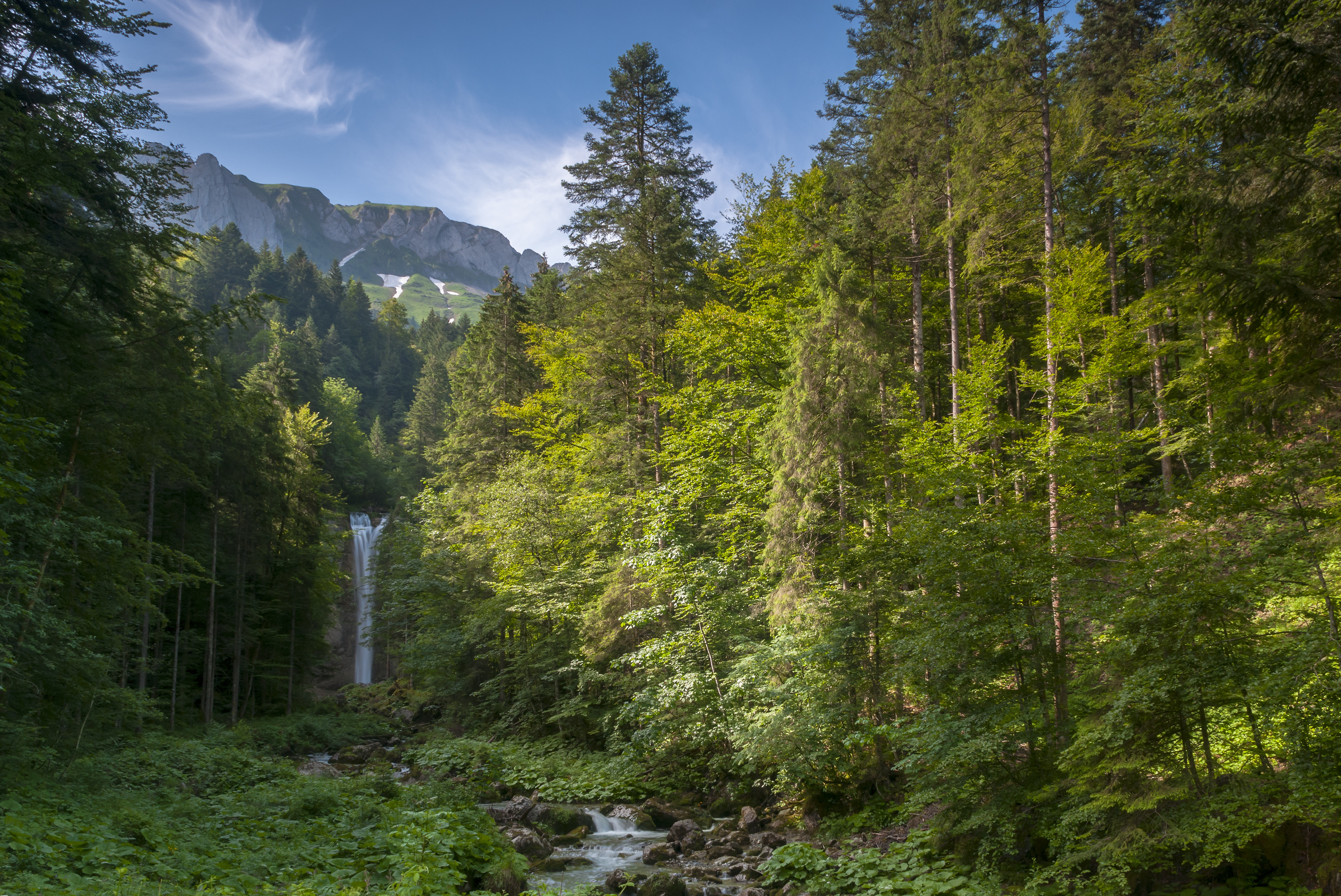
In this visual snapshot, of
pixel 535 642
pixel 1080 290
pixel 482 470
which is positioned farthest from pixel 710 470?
→ pixel 482 470

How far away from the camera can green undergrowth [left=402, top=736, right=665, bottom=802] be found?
1466 cm

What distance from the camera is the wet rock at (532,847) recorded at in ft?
34.6

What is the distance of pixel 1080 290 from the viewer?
15.7 m

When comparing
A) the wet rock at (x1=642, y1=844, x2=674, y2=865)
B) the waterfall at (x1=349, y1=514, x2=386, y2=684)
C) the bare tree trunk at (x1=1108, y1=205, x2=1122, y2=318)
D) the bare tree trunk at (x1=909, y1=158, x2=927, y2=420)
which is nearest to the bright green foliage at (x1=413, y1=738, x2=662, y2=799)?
the wet rock at (x1=642, y1=844, x2=674, y2=865)

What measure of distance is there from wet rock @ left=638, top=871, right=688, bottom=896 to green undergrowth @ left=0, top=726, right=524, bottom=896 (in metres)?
1.69

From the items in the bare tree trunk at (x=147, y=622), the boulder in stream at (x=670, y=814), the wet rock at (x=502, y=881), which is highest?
the bare tree trunk at (x=147, y=622)

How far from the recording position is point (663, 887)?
8688mm

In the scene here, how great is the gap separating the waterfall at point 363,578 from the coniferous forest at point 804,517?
46.9 ft

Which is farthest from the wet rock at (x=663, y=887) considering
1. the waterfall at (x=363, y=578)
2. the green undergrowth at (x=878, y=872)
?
the waterfall at (x=363, y=578)

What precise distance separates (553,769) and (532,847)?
5795mm

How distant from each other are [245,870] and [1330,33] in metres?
12.3

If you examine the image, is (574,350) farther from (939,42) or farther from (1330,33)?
(1330,33)

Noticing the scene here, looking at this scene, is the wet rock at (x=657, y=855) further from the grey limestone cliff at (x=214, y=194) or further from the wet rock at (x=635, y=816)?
the grey limestone cliff at (x=214, y=194)

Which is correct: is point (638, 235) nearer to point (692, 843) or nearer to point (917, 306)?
point (917, 306)
